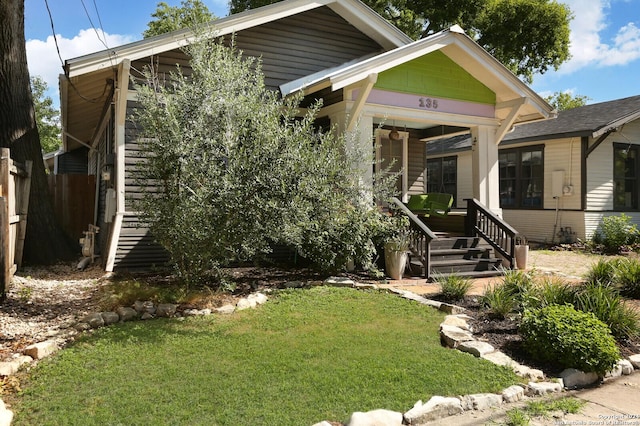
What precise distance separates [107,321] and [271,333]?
6.04 ft

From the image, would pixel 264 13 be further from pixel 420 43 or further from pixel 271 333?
pixel 271 333

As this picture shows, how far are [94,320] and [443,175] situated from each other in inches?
588

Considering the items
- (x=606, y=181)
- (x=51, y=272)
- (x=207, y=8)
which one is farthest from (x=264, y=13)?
(x=207, y=8)

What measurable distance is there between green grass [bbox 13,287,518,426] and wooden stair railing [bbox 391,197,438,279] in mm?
2611

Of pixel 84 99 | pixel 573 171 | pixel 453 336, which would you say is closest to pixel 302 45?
pixel 84 99

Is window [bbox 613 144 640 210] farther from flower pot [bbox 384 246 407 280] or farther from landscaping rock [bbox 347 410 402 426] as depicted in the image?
landscaping rock [bbox 347 410 402 426]

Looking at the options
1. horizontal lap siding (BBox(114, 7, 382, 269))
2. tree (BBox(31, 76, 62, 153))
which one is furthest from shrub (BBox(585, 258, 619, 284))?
tree (BBox(31, 76, 62, 153))

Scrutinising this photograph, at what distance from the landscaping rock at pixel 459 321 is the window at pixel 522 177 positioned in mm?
10458

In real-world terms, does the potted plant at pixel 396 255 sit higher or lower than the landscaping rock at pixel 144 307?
higher

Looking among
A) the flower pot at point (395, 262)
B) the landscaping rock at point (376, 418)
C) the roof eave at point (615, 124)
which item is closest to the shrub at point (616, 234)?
the roof eave at point (615, 124)

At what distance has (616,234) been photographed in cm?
1262

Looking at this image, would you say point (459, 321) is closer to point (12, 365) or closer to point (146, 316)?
point (146, 316)

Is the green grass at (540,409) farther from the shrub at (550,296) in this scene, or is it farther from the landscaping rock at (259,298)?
the landscaping rock at (259,298)

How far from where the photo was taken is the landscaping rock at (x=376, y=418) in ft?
10.3
